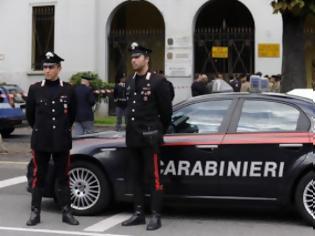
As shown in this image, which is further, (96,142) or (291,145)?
(96,142)

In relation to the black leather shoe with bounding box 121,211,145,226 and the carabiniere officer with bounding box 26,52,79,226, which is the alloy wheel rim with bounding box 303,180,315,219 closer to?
the black leather shoe with bounding box 121,211,145,226

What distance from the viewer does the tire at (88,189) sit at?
7.68 meters

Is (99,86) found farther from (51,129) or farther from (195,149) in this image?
(195,149)

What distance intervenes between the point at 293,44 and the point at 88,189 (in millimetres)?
7219

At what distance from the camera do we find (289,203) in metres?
7.15

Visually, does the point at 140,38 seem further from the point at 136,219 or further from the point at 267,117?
the point at 136,219

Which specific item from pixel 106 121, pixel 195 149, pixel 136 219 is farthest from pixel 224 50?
pixel 136 219

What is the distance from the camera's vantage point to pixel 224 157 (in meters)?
7.24

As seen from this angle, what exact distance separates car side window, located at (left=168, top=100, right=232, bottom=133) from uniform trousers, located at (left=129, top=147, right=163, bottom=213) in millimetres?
527

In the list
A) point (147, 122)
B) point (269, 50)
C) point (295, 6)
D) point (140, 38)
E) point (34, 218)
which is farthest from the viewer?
point (140, 38)

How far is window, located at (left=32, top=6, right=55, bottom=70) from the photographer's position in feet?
84.9

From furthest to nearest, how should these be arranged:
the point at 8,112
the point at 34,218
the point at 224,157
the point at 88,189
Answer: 1. the point at 8,112
2. the point at 88,189
3. the point at 34,218
4. the point at 224,157

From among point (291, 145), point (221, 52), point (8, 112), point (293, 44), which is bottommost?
point (8, 112)

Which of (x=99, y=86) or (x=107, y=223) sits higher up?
(x=99, y=86)
